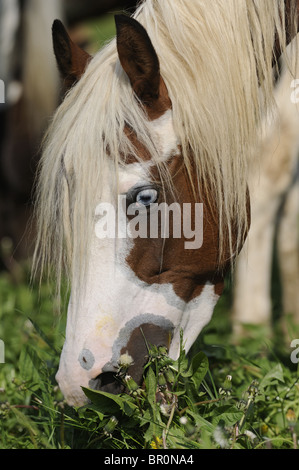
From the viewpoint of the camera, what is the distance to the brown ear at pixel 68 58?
187cm

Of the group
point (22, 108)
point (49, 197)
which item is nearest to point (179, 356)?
point (49, 197)

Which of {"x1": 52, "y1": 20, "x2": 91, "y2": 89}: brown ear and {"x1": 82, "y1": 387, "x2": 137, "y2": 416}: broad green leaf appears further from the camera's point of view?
{"x1": 52, "y1": 20, "x2": 91, "y2": 89}: brown ear

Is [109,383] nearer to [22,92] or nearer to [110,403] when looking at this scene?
[110,403]

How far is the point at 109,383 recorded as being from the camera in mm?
1700

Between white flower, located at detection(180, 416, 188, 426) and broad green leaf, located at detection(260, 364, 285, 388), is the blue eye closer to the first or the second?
white flower, located at detection(180, 416, 188, 426)

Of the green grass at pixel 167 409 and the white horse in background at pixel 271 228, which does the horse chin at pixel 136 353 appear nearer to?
the green grass at pixel 167 409

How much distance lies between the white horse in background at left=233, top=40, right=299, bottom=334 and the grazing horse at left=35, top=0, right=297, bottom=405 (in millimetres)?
1268

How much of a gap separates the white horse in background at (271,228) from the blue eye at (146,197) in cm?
151

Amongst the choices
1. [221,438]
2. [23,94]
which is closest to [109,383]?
[221,438]

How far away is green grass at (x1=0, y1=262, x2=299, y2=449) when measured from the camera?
5.56 ft

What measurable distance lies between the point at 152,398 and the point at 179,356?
13cm

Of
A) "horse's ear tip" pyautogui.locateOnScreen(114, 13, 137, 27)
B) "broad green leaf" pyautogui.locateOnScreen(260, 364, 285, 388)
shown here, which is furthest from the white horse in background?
"horse's ear tip" pyautogui.locateOnScreen(114, 13, 137, 27)

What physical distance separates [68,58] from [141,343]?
867 mm
